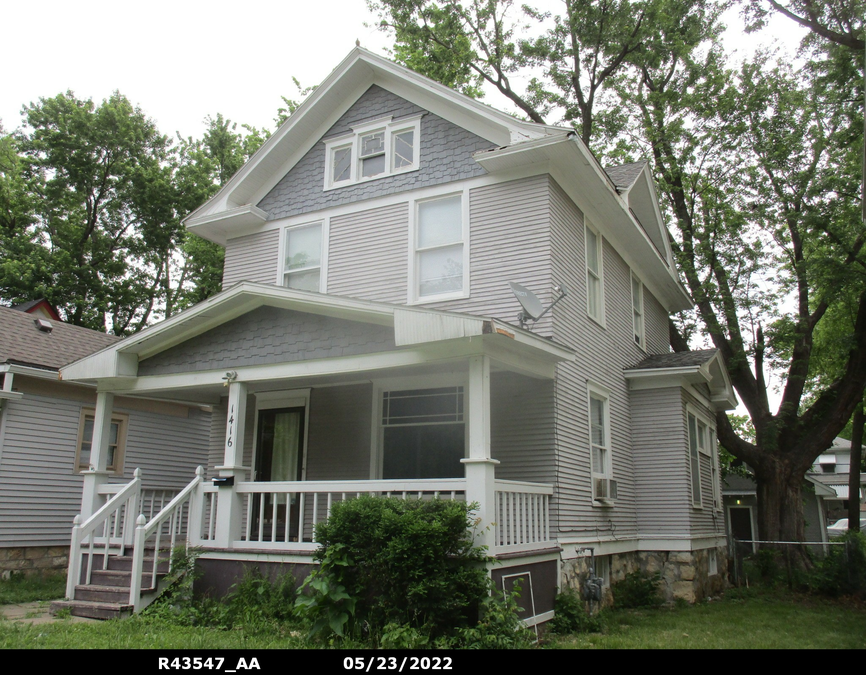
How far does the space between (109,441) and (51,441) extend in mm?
1043

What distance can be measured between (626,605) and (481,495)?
16.7ft

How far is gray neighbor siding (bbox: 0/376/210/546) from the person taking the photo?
12430 millimetres

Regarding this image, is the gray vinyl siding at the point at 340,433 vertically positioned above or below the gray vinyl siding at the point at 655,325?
below

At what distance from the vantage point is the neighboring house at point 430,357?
8.29m

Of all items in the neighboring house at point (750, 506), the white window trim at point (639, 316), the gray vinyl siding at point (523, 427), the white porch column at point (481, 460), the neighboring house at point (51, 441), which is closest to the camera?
the white porch column at point (481, 460)

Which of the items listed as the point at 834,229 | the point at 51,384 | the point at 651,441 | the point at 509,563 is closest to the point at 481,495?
the point at 509,563

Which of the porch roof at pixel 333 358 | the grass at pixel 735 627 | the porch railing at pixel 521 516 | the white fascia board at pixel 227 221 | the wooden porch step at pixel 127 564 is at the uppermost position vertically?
the white fascia board at pixel 227 221

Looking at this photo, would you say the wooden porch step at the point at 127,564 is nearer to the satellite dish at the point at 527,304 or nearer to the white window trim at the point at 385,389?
the white window trim at the point at 385,389

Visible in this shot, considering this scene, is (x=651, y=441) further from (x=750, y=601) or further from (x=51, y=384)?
(x=51, y=384)

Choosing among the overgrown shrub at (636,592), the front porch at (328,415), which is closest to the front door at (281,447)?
the front porch at (328,415)

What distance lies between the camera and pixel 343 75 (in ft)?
38.4

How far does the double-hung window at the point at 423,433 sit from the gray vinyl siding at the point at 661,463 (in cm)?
417

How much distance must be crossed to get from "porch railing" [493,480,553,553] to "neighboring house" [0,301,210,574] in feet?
19.5

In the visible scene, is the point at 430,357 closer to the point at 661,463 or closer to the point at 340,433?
the point at 340,433
